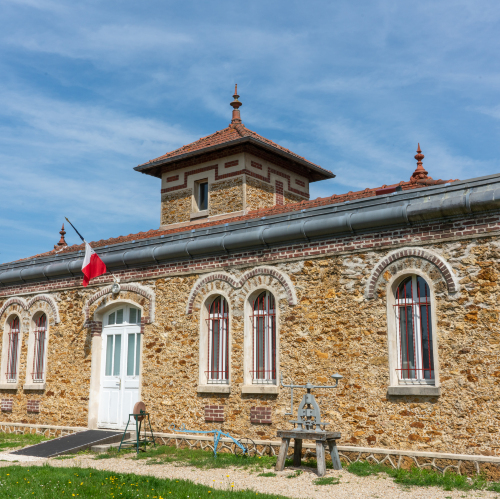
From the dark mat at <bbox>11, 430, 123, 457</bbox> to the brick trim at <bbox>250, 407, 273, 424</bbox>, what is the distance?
124 inches

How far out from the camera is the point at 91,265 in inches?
523

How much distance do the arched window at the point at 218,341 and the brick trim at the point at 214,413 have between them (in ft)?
1.69

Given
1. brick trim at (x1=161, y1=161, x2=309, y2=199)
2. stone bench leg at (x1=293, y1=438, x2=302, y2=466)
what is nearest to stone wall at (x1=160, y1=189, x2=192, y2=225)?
brick trim at (x1=161, y1=161, x2=309, y2=199)

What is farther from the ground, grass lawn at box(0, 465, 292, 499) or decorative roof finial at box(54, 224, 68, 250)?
decorative roof finial at box(54, 224, 68, 250)

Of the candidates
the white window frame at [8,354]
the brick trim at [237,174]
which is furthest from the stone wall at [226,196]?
the white window frame at [8,354]

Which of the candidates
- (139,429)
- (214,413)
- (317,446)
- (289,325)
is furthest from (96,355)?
(317,446)

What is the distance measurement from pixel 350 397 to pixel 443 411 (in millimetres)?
1516

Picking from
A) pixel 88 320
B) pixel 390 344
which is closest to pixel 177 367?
pixel 88 320

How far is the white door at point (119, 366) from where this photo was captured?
42.7 ft

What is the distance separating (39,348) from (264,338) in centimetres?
664

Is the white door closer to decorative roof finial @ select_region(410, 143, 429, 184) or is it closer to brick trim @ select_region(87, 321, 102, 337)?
brick trim @ select_region(87, 321, 102, 337)

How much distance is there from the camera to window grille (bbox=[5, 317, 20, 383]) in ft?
50.5

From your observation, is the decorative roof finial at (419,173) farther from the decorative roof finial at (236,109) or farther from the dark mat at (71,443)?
the dark mat at (71,443)

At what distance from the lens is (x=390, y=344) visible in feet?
31.4
